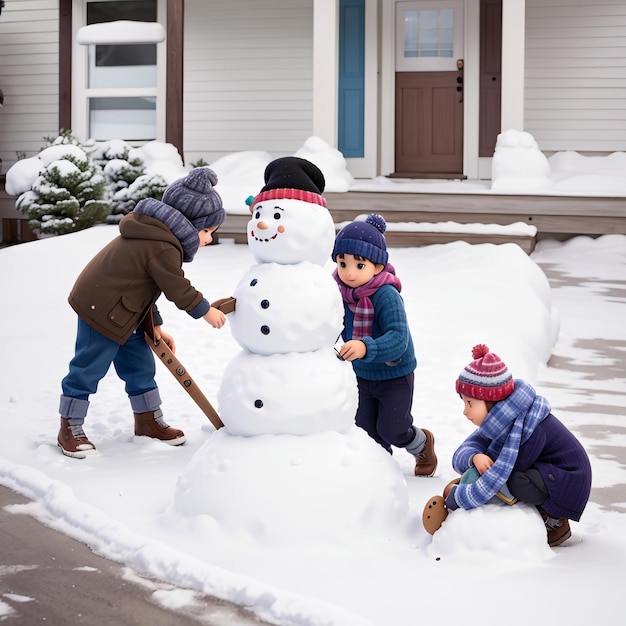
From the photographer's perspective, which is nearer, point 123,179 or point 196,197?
point 196,197

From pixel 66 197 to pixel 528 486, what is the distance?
8.55 metres

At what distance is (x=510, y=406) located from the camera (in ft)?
10.6

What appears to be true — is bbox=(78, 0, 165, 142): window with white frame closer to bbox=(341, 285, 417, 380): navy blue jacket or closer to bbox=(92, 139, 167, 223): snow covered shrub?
bbox=(92, 139, 167, 223): snow covered shrub

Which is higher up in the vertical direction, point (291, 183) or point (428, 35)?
point (428, 35)

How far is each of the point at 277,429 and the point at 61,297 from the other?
4561 mm

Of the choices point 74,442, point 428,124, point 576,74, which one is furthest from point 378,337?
point 576,74

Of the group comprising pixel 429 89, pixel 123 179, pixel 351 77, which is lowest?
pixel 123 179

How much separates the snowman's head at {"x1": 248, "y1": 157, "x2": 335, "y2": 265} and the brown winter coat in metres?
0.68

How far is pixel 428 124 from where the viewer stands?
1377cm

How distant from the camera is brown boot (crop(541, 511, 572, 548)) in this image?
3.31m

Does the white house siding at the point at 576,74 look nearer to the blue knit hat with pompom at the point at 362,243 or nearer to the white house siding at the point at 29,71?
the white house siding at the point at 29,71

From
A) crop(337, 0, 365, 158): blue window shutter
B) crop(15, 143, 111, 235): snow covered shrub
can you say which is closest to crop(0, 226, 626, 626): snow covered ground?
crop(15, 143, 111, 235): snow covered shrub

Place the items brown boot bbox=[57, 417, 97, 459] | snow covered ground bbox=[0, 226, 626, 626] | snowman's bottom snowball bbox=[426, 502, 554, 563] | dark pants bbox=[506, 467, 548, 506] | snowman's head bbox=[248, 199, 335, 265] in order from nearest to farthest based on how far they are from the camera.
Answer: snow covered ground bbox=[0, 226, 626, 626], snowman's bottom snowball bbox=[426, 502, 554, 563], dark pants bbox=[506, 467, 548, 506], snowman's head bbox=[248, 199, 335, 265], brown boot bbox=[57, 417, 97, 459]

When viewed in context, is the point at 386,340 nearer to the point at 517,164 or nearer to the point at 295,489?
the point at 295,489
